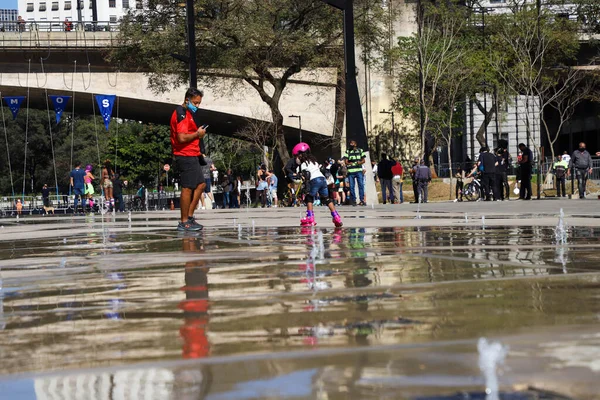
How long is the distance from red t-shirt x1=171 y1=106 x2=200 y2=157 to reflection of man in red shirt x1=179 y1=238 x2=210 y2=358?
→ 5.26 metres

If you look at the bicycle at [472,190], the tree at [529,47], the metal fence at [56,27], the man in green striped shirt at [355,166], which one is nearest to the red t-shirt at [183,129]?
the man in green striped shirt at [355,166]

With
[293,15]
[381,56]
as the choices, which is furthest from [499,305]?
[381,56]

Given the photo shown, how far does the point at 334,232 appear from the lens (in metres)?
14.3

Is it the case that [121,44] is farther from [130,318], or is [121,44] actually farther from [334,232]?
[130,318]

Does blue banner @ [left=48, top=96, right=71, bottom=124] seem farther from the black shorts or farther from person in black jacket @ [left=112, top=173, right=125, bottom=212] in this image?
the black shorts

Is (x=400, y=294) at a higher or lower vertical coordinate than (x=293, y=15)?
lower

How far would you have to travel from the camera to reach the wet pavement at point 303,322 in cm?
387

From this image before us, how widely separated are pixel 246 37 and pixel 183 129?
3298 cm

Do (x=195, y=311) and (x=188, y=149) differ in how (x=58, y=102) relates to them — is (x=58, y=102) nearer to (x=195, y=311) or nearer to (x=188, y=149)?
(x=188, y=149)

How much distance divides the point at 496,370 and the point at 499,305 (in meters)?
1.85

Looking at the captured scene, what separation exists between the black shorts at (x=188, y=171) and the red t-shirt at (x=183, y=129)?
2.7 inches

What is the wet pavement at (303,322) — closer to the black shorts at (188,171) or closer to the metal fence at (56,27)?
the black shorts at (188,171)

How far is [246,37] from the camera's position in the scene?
47125 mm

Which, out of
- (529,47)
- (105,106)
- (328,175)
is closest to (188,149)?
(328,175)
